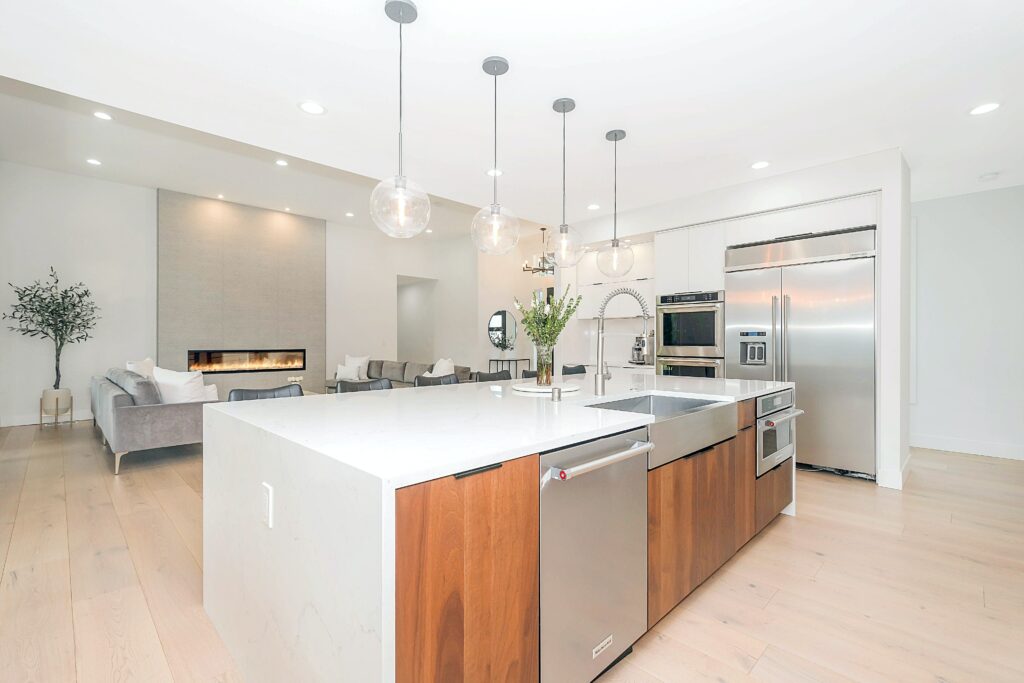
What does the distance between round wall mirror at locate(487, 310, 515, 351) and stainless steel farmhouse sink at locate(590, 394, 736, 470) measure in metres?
7.08

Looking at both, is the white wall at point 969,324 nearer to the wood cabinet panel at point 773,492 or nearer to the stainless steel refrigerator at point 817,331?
the stainless steel refrigerator at point 817,331

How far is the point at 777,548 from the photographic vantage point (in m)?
2.57

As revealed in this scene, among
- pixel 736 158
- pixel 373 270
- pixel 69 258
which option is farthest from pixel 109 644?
pixel 373 270

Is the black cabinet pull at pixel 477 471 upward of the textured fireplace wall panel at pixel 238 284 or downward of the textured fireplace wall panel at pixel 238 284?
downward

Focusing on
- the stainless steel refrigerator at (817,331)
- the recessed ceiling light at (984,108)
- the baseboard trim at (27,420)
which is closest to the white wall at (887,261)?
the stainless steel refrigerator at (817,331)

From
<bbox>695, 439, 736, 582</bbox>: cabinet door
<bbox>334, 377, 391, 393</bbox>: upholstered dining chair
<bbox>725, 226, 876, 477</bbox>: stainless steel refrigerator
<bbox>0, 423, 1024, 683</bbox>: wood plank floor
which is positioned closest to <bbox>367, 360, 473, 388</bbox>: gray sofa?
<bbox>334, 377, 391, 393</bbox>: upholstered dining chair

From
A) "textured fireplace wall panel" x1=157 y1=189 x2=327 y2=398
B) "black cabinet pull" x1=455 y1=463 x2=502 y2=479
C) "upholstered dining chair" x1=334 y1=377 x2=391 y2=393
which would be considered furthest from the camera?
"textured fireplace wall panel" x1=157 y1=189 x2=327 y2=398

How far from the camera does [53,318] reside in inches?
228

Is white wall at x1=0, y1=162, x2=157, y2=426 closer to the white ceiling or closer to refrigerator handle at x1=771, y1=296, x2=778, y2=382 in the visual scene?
the white ceiling

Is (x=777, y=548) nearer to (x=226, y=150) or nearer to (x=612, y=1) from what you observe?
(x=612, y=1)

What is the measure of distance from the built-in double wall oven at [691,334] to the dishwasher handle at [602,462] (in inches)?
132

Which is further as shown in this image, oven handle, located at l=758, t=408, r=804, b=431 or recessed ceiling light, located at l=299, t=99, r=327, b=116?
recessed ceiling light, located at l=299, t=99, r=327, b=116

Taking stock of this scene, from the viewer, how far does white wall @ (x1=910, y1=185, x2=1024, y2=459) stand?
4.37m

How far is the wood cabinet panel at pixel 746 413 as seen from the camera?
2.38 meters
